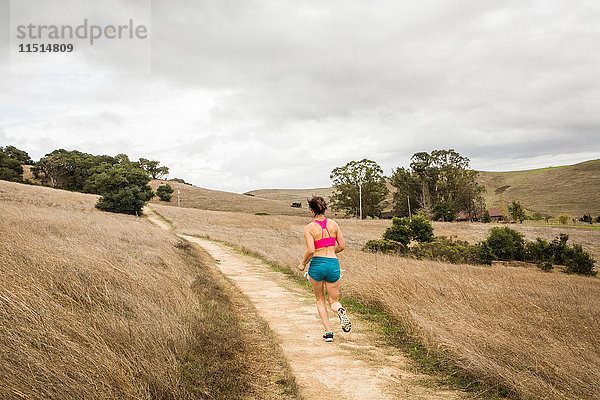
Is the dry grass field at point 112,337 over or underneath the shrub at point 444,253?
over

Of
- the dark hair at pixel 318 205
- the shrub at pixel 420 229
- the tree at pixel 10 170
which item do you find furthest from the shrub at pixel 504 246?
the tree at pixel 10 170

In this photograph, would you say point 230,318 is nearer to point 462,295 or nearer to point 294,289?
point 294,289

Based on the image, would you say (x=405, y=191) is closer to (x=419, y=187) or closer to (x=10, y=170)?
(x=419, y=187)

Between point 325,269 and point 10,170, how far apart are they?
86.6 metres

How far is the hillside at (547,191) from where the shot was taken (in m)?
90.9

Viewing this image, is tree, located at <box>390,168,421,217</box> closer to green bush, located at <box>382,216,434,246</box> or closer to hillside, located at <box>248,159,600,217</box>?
hillside, located at <box>248,159,600,217</box>

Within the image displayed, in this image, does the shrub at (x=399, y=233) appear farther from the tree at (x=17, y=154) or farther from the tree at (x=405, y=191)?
the tree at (x=17, y=154)

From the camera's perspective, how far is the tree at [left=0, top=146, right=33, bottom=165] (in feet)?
279

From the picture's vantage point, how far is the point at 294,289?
31.1 feet

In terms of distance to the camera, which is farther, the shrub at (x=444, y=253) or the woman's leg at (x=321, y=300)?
the shrub at (x=444, y=253)

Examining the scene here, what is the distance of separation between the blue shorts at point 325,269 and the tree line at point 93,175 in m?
44.3

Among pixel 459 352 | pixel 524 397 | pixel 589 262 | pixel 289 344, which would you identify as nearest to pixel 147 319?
pixel 289 344

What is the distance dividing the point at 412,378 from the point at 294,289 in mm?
5635

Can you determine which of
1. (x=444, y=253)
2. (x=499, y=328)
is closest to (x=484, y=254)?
(x=444, y=253)
